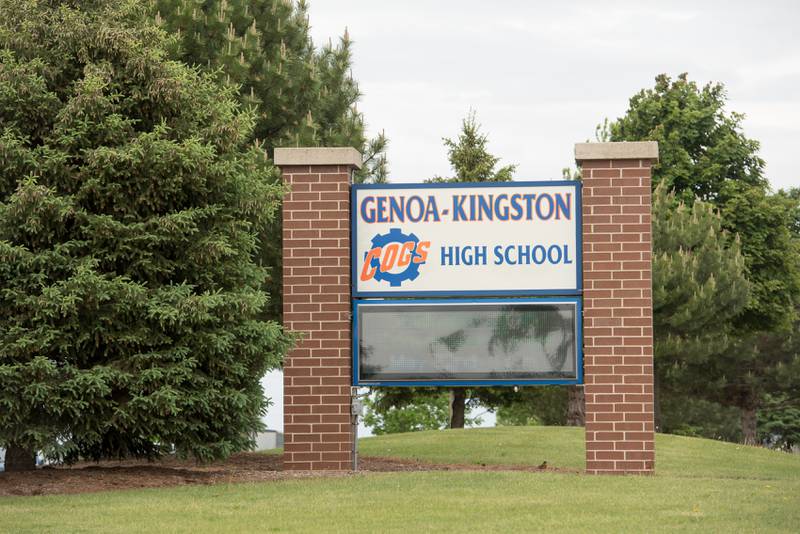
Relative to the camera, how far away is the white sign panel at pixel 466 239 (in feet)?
54.0

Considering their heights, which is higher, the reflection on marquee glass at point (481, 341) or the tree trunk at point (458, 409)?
the reflection on marquee glass at point (481, 341)

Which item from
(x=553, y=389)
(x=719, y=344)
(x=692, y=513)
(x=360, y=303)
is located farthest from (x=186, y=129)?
(x=553, y=389)

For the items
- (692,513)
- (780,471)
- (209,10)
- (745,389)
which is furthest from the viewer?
(745,389)

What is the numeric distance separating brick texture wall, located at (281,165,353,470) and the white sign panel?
0.28 m

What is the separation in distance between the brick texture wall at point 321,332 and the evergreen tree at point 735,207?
19787mm

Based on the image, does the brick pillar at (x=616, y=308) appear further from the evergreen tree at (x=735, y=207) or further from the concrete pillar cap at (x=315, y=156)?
the evergreen tree at (x=735, y=207)

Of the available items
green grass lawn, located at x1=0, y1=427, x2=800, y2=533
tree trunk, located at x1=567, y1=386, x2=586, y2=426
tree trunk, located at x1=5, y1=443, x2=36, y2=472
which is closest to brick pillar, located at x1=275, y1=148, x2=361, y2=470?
green grass lawn, located at x1=0, y1=427, x2=800, y2=533

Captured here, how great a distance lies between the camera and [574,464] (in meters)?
19.8

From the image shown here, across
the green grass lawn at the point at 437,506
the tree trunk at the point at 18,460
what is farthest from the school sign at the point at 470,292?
the tree trunk at the point at 18,460

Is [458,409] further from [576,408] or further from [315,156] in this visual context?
[315,156]

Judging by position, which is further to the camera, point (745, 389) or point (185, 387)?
point (745, 389)

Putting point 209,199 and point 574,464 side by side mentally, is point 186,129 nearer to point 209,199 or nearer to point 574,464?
point 209,199

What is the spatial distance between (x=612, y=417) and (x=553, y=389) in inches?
1001

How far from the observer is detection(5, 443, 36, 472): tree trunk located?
16.5 m
